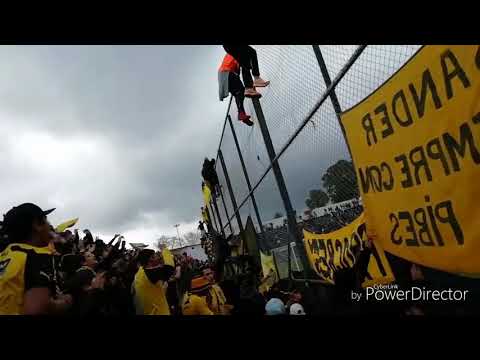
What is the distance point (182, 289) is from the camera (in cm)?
500

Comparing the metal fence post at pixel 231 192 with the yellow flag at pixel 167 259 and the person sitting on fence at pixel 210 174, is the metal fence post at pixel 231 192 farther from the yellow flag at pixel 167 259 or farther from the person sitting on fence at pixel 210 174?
the yellow flag at pixel 167 259

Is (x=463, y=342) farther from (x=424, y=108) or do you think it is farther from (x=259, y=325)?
(x=424, y=108)

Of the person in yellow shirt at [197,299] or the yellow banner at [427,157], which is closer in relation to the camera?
the yellow banner at [427,157]

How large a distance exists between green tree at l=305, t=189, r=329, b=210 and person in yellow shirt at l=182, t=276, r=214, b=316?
171 centimetres

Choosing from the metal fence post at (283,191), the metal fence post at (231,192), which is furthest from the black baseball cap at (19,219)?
the metal fence post at (231,192)

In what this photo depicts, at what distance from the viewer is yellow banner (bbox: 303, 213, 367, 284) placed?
2.51 meters

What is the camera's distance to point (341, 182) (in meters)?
2.92

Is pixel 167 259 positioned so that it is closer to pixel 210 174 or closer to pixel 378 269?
pixel 378 269

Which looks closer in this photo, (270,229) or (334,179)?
(334,179)

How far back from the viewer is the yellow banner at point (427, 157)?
1.47 meters

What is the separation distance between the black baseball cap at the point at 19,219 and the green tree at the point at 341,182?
2.12 m

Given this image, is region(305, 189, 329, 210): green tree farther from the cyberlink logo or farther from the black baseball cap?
the black baseball cap
